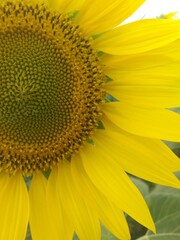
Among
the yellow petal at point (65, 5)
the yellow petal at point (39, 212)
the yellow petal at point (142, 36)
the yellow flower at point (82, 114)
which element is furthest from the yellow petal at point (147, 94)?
the yellow petal at point (39, 212)

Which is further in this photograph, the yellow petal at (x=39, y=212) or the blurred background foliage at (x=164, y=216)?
the blurred background foliage at (x=164, y=216)

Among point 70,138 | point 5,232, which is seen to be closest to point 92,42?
point 70,138

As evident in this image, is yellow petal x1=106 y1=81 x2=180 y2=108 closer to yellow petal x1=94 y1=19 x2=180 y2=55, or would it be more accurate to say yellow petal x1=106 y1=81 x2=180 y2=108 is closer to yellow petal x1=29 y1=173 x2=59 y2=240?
yellow petal x1=94 y1=19 x2=180 y2=55

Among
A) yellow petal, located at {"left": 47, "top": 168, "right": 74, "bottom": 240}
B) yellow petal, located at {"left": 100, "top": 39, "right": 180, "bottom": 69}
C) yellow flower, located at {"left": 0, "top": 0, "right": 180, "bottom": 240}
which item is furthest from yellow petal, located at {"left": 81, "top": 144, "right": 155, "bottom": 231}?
yellow petal, located at {"left": 100, "top": 39, "right": 180, "bottom": 69}

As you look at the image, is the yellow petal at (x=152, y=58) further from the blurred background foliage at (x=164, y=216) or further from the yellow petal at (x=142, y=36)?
the blurred background foliage at (x=164, y=216)

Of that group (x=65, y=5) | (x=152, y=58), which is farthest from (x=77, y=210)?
(x=65, y=5)

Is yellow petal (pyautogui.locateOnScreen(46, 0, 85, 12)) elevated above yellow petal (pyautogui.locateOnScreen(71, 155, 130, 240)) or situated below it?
above
